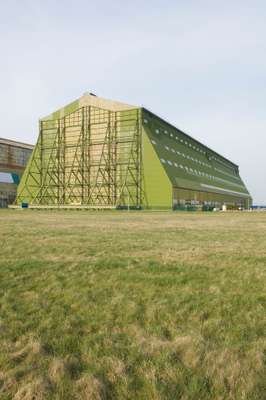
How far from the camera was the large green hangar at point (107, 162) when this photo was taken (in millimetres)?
54312

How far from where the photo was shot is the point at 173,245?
1146 centimetres

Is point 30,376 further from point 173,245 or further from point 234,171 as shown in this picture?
point 234,171

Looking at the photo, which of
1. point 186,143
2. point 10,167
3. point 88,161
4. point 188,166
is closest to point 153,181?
point 88,161

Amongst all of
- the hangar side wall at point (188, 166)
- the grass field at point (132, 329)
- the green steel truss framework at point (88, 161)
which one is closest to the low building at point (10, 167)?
the green steel truss framework at point (88, 161)

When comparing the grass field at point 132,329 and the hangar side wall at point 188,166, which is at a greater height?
the hangar side wall at point 188,166

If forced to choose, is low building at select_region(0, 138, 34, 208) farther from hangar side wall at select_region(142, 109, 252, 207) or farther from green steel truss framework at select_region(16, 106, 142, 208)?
hangar side wall at select_region(142, 109, 252, 207)

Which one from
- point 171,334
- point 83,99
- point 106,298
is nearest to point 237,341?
point 171,334

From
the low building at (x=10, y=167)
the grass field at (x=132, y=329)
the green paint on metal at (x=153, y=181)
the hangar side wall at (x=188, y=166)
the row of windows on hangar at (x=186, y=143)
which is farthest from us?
the low building at (x=10, y=167)

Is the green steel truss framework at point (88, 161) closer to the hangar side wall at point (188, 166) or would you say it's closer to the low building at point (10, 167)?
the hangar side wall at point (188, 166)

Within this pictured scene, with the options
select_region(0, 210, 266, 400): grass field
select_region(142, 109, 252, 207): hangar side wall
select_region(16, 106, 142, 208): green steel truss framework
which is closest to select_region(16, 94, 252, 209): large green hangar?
select_region(16, 106, 142, 208): green steel truss framework

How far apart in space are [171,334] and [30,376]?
1.92 metres

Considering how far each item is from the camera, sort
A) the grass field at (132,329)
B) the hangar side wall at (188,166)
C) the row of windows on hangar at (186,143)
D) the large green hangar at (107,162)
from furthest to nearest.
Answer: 1. the row of windows on hangar at (186,143)
2. the hangar side wall at (188,166)
3. the large green hangar at (107,162)
4. the grass field at (132,329)

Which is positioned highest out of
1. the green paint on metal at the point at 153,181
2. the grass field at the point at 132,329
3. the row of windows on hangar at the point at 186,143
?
the row of windows on hangar at the point at 186,143

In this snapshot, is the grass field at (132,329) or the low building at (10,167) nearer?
the grass field at (132,329)
